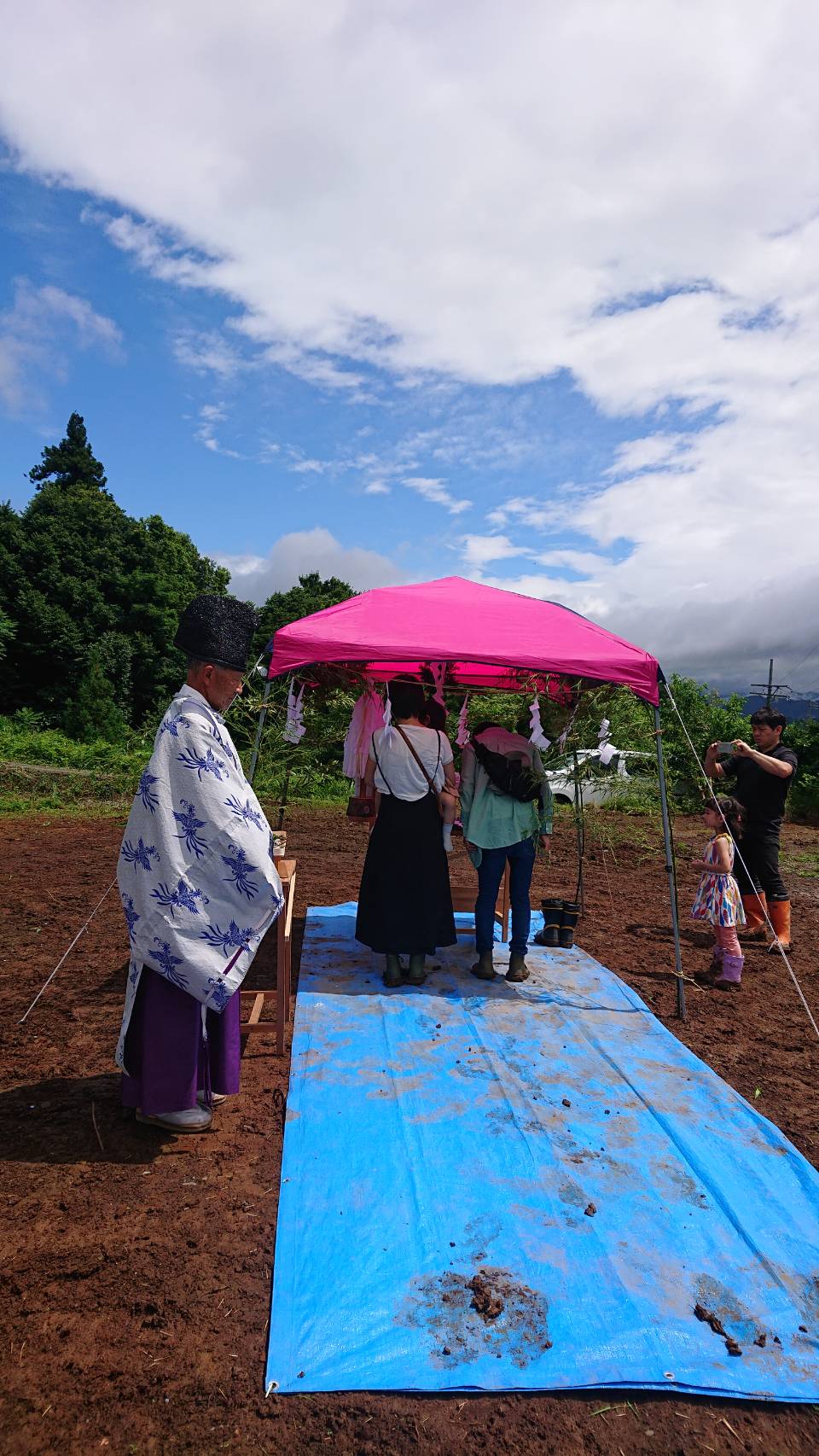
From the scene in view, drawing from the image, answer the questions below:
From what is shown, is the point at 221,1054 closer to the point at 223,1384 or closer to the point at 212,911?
the point at 212,911

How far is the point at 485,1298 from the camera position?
7.32 ft

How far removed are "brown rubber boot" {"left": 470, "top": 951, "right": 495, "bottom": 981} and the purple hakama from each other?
91.7 inches

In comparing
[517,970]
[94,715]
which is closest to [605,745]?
[517,970]

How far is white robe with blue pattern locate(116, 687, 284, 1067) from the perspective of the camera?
281cm

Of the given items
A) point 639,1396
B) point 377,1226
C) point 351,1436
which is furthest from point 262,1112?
point 639,1396

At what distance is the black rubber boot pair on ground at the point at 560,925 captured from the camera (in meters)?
5.77

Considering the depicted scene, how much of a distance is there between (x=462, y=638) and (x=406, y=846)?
129 centimetres

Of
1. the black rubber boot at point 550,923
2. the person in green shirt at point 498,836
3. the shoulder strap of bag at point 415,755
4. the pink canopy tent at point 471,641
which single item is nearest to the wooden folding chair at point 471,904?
the black rubber boot at point 550,923

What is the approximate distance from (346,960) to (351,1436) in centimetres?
340

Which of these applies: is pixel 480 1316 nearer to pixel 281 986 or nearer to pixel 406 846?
pixel 281 986

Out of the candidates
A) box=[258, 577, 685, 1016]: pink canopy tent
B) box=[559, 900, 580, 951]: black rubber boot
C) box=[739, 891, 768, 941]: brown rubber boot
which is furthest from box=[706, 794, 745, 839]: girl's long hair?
box=[559, 900, 580, 951]: black rubber boot

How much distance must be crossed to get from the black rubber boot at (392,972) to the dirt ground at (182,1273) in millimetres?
765

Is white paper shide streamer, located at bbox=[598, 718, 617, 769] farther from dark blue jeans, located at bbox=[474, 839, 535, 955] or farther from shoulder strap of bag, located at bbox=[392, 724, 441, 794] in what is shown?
shoulder strap of bag, located at bbox=[392, 724, 441, 794]

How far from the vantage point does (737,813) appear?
5.28 m
